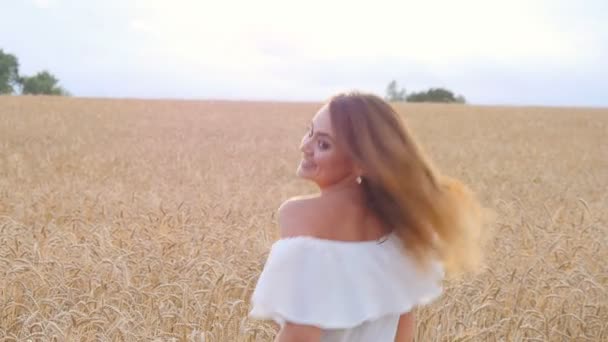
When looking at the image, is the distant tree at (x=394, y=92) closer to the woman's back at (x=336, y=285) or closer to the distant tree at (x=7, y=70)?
the distant tree at (x=7, y=70)

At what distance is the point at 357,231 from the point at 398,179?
0.16 m

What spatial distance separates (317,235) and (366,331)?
1.15 ft

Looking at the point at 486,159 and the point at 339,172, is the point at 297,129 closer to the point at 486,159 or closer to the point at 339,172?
the point at 486,159

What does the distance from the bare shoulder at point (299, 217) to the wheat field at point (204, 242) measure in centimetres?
102

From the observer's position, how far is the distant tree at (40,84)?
57.7 m

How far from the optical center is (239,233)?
4879 mm

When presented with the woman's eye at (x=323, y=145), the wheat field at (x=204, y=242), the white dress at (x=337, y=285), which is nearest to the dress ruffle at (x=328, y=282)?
the white dress at (x=337, y=285)

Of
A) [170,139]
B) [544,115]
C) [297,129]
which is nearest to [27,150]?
[170,139]

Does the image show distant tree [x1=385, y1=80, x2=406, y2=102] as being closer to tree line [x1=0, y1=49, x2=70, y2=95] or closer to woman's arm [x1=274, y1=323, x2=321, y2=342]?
tree line [x1=0, y1=49, x2=70, y2=95]

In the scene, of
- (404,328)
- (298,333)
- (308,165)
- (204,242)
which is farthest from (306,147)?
(204,242)

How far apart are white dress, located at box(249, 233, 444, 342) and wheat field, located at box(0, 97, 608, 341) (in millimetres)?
954

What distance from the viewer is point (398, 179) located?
1750 mm

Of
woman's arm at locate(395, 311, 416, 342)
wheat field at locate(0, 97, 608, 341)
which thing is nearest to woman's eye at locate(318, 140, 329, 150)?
woman's arm at locate(395, 311, 416, 342)

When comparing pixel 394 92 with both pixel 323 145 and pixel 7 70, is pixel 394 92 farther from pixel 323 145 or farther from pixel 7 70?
pixel 323 145
